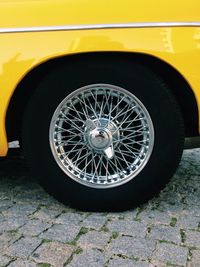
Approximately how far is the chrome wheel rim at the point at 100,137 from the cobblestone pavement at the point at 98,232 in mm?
279

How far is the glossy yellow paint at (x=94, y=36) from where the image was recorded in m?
2.64

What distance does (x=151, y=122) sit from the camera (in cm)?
282

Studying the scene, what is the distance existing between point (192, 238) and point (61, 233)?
0.78 metres

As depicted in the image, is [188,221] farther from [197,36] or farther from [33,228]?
[197,36]

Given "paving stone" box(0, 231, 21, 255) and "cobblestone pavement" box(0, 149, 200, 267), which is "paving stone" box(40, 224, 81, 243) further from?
"paving stone" box(0, 231, 21, 255)

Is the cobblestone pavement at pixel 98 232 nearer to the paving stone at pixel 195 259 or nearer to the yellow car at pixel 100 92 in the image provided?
the paving stone at pixel 195 259

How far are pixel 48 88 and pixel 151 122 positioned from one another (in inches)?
27.8

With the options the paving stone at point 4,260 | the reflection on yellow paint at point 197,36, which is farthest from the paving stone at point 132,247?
the reflection on yellow paint at point 197,36

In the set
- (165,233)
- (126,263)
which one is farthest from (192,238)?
(126,263)

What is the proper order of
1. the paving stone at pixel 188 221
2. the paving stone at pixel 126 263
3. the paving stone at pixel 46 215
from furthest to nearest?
the paving stone at pixel 46 215 → the paving stone at pixel 188 221 → the paving stone at pixel 126 263

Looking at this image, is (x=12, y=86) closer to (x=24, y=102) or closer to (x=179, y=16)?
(x=24, y=102)

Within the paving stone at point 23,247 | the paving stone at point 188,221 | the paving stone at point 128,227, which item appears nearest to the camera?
the paving stone at point 23,247

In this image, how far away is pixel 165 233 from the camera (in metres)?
2.61

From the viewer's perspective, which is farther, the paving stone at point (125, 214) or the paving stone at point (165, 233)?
the paving stone at point (125, 214)
